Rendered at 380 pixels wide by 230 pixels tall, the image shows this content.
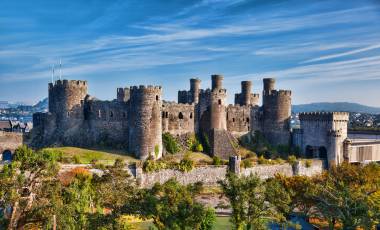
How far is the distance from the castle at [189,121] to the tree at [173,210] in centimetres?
2019

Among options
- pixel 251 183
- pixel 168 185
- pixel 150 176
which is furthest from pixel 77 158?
pixel 251 183

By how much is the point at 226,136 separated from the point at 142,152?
12.0m

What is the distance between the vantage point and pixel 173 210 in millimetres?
30484

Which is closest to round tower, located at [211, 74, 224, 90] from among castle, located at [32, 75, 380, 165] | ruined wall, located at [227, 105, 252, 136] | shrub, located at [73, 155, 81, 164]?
castle, located at [32, 75, 380, 165]

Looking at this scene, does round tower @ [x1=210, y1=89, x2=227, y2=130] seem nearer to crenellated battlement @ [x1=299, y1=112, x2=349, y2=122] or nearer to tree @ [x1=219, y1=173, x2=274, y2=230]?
crenellated battlement @ [x1=299, y1=112, x2=349, y2=122]

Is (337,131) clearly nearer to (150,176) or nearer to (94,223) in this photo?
(150,176)

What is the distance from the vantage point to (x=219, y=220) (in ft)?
139

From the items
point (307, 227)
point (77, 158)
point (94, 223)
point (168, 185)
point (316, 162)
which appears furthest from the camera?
point (316, 162)

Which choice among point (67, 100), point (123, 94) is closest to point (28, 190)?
point (67, 100)

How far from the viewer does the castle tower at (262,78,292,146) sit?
213ft

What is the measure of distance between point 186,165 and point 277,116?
19.0m

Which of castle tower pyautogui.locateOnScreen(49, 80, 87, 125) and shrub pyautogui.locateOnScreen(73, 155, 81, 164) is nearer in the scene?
shrub pyautogui.locateOnScreen(73, 155, 81, 164)

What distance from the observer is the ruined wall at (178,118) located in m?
58.0

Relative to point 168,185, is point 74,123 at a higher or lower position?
higher
